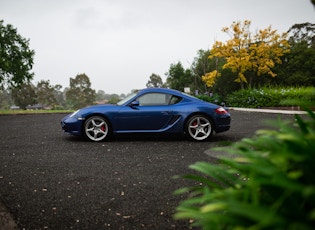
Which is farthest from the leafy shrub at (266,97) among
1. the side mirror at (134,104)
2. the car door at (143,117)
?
the side mirror at (134,104)

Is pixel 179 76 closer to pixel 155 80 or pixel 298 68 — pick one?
pixel 298 68

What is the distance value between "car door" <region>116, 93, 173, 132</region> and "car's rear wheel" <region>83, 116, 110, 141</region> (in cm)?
34

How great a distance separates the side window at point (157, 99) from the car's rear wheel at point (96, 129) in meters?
1.07

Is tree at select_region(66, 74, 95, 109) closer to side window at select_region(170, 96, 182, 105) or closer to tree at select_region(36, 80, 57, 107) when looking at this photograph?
tree at select_region(36, 80, 57, 107)

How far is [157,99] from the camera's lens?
21.6 ft

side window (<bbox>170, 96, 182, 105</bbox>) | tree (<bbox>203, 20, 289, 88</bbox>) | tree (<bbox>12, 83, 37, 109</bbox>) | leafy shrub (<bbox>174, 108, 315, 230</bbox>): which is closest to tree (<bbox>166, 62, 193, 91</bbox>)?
tree (<bbox>203, 20, 289, 88</bbox>)

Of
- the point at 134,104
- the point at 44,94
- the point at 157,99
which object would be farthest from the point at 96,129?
the point at 44,94

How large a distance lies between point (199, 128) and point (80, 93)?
74.9m

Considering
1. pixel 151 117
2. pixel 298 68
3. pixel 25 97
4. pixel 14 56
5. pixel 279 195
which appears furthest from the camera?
pixel 25 97

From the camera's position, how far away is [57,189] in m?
3.34

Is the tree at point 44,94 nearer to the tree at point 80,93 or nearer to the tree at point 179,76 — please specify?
the tree at point 80,93

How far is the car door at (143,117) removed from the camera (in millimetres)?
6391

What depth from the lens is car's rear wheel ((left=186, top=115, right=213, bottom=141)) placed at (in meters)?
6.48

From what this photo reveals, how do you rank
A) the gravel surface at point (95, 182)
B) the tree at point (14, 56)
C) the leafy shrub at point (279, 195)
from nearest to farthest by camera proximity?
the leafy shrub at point (279, 195), the gravel surface at point (95, 182), the tree at point (14, 56)
